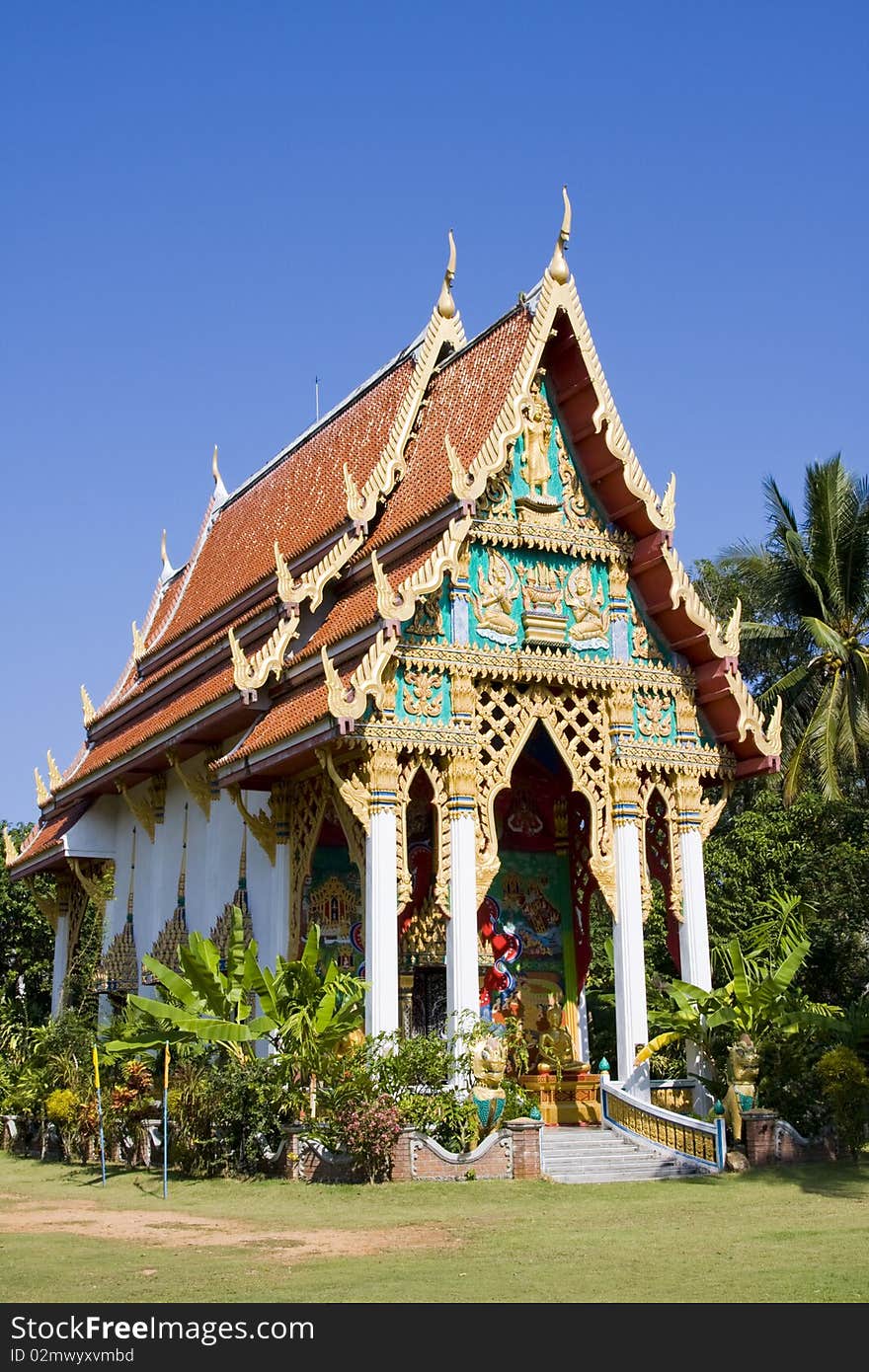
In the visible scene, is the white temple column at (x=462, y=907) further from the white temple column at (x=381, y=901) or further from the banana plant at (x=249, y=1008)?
the banana plant at (x=249, y=1008)

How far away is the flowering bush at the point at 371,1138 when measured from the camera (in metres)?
12.8

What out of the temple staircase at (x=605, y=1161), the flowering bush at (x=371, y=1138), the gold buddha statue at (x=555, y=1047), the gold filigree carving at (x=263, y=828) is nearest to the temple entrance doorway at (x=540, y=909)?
the gold buddha statue at (x=555, y=1047)

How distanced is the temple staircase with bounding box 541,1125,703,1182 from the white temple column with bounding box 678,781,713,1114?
1844mm

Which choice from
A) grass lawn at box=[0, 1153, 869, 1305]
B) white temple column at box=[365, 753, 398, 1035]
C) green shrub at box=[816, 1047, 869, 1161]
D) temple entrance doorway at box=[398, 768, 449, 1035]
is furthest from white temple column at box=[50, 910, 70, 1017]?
green shrub at box=[816, 1047, 869, 1161]

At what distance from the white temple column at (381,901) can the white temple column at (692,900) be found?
3826mm

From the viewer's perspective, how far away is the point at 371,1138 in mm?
12805

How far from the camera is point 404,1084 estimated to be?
44.8 feet

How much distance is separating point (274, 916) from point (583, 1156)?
4.29 meters

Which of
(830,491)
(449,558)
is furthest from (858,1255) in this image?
(830,491)

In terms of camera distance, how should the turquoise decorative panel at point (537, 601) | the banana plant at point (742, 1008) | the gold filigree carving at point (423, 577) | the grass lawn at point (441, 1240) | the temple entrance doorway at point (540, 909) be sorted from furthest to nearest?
the temple entrance doorway at point (540, 909) < the turquoise decorative panel at point (537, 601) < the banana plant at point (742, 1008) < the gold filigree carving at point (423, 577) < the grass lawn at point (441, 1240)

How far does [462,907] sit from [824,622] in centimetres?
1199

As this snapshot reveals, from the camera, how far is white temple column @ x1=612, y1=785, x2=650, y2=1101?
627 inches

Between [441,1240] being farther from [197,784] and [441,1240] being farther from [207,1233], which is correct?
[197,784]
